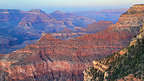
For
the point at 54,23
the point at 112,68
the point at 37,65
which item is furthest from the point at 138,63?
the point at 54,23

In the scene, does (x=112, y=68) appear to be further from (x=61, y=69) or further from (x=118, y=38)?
(x=118, y=38)

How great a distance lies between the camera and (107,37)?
55.6 meters

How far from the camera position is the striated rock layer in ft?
164

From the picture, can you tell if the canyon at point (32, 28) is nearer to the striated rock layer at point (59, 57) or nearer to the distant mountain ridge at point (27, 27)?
the distant mountain ridge at point (27, 27)

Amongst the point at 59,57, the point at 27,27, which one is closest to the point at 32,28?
the point at 27,27

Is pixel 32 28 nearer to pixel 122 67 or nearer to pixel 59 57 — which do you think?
pixel 59 57

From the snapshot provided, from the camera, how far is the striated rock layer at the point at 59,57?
49.8 m

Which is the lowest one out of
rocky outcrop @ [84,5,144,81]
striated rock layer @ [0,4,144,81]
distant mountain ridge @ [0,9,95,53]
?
distant mountain ridge @ [0,9,95,53]

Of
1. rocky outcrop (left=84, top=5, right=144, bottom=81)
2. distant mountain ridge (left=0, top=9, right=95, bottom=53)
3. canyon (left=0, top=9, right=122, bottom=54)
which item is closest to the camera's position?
rocky outcrop (left=84, top=5, right=144, bottom=81)

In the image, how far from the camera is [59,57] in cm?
5184

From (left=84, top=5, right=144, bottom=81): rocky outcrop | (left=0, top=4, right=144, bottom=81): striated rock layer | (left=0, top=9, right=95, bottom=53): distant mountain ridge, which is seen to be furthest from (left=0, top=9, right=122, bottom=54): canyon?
(left=84, top=5, right=144, bottom=81): rocky outcrop

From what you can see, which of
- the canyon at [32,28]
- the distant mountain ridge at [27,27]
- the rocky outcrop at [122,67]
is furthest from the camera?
the distant mountain ridge at [27,27]

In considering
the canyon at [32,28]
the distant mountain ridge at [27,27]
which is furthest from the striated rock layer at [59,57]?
the distant mountain ridge at [27,27]

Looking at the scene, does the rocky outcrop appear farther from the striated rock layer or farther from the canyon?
the canyon
